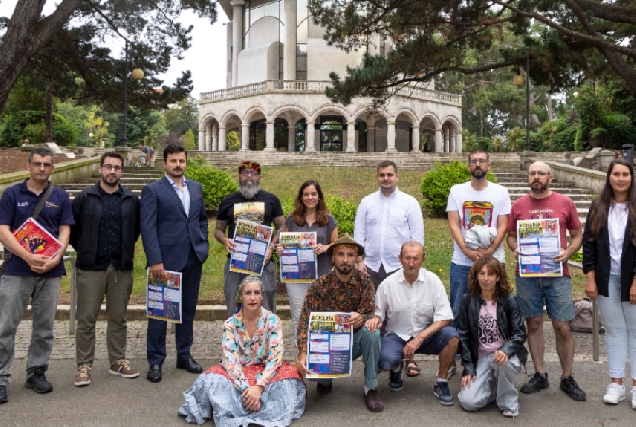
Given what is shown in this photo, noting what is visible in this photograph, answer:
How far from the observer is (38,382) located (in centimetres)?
483

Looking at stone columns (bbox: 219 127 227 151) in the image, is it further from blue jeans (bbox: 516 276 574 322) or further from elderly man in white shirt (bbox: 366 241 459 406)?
blue jeans (bbox: 516 276 574 322)

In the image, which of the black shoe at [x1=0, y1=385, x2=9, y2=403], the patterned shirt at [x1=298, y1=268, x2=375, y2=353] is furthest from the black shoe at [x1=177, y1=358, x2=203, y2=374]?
the black shoe at [x1=0, y1=385, x2=9, y2=403]

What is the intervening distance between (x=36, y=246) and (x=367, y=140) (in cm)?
3604

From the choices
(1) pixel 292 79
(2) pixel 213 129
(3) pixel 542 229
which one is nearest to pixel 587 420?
(3) pixel 542 229

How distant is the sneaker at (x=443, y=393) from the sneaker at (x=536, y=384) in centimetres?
71

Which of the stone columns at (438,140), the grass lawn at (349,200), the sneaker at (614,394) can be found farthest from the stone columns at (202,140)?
the sneaker at (614,394)

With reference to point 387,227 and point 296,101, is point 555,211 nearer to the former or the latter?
point 387,227

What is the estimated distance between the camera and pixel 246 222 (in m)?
5.32

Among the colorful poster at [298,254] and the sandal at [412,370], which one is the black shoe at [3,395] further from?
the sandal at [412,370]

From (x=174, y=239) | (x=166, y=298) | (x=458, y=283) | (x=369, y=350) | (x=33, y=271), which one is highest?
(x=174, y=239)

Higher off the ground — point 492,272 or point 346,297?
point 492,272

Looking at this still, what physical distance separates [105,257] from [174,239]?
627 mm

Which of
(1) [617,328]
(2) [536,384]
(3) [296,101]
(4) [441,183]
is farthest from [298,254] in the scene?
(3) [296,101]

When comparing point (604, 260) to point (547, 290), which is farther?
point (547, 290)
